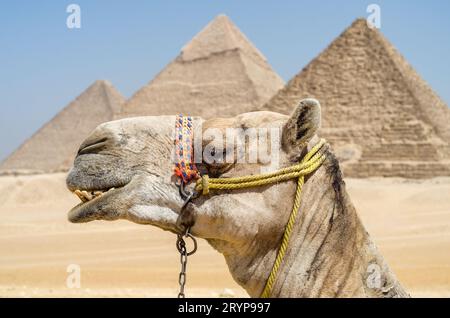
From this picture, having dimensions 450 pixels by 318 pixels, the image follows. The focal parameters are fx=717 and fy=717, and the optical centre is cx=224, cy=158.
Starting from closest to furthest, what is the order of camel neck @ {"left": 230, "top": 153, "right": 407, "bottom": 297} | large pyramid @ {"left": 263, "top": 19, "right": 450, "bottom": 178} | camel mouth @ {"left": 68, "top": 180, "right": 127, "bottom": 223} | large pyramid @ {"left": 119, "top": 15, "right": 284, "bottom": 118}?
camel mouth @ {"left": 68, "top": 180, "right": 127, "bottom": 223}
camel neck @ {"left": 230, "top": 153, "right": 407, "bottom": 297}
large pyramid @ {"left": 263, "top": 19, "right": 450, "bottom": 178}
large pyramid @ {"left": 119, "top": 15, "right": 284, "bottom": 118}

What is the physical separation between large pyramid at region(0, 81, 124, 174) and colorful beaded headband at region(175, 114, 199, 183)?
6195 inches

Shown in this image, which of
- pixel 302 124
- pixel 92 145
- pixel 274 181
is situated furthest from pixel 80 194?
pixel 302 124

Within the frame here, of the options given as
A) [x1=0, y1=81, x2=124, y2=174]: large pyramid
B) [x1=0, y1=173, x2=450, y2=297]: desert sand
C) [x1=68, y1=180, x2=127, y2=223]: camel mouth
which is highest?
[x1=68, y1=180, x2=127, y2=223]: camel mouth

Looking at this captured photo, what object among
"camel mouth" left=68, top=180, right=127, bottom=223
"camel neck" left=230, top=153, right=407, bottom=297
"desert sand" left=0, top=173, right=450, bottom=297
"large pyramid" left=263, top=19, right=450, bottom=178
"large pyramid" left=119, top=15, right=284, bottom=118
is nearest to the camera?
"camel mouth" left=68, top=180, right=127, bottom=223

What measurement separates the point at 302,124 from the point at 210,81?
140488mm

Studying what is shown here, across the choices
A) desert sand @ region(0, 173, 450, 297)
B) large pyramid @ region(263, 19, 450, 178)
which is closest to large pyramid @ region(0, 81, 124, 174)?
large pyramid @ region(263, 19, 450, 178)

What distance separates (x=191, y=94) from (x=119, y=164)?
459 ft

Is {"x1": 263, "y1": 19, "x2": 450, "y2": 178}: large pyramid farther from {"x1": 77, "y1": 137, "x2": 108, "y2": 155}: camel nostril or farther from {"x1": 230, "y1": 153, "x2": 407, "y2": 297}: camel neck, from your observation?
{"x1": 77, "y1": 137, "x2": 108, "y2": 155}: camel nostril

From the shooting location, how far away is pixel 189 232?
2.59 m

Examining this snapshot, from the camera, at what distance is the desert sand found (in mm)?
10820

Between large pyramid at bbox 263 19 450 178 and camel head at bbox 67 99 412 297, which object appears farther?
large pyramid at bbox 263 19 450 178

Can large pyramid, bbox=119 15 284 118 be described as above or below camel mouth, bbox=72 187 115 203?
below
